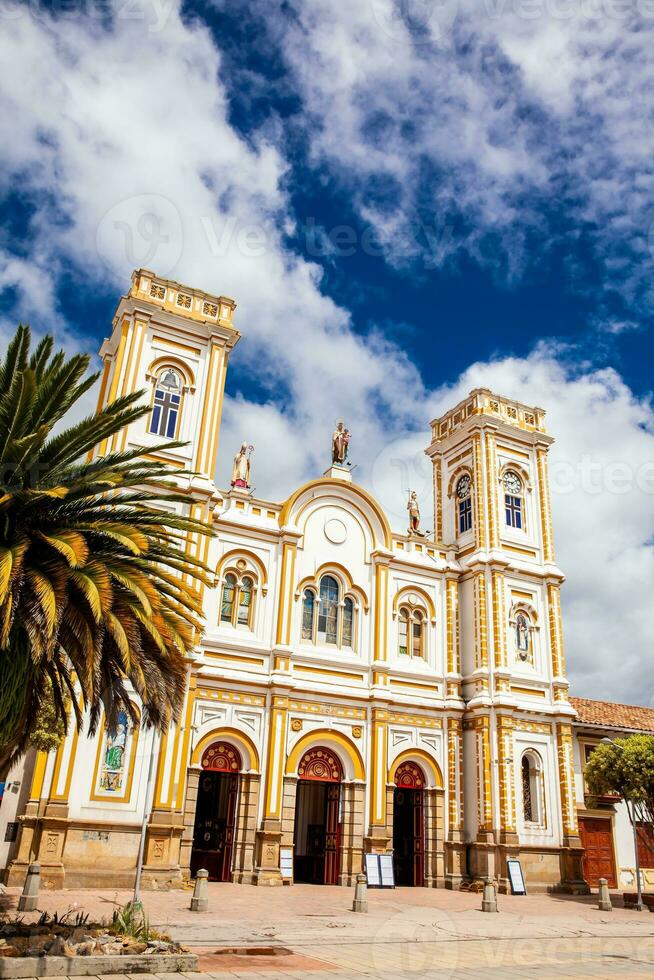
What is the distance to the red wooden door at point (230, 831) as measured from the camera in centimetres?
2573

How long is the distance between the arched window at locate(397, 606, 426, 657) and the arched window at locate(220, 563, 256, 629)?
21.4 feet

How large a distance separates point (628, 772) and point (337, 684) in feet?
33.3

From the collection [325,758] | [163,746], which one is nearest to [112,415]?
[163,746]

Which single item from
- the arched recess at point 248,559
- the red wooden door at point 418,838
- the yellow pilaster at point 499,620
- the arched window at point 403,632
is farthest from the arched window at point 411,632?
the arched recess at point 248,559

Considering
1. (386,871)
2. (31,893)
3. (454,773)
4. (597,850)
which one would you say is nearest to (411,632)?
(454,773)

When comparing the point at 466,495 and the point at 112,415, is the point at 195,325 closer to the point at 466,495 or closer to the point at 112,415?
the point at 466,495

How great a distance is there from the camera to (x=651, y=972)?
14109 millimetres

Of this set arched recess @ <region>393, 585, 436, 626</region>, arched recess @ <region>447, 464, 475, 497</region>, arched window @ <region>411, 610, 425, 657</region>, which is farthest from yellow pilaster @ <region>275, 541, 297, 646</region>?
arched recess @ <region>447, 464, 475, 497</region>

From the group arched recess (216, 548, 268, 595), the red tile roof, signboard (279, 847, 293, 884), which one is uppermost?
arched recess (216, 548, 268, 595)

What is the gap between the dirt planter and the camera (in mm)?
10578

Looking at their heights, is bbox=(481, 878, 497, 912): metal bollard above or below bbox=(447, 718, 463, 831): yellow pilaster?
below

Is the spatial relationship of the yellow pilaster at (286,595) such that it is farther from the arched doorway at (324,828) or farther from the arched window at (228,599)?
the arched doorway at (324,828)

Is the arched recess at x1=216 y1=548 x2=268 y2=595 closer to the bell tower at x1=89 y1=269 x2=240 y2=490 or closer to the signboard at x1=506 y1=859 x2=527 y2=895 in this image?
the bell tower at x1=89 y1=269 x2=240 y2=490

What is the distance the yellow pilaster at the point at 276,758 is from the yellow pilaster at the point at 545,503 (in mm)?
13540
